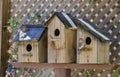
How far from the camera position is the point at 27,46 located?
2.92 m

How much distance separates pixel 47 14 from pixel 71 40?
76 centimetres

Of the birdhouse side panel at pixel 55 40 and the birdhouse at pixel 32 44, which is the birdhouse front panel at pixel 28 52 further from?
the birdhouse side panel at pixel 55 40

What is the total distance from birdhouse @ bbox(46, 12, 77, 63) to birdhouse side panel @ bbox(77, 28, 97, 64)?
79 mm

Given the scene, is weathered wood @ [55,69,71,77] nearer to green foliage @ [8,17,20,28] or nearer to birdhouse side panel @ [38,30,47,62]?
birdhouse side panel @ [38,30,47,62]

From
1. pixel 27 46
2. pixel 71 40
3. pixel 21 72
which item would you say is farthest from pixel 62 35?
pixel 21 72

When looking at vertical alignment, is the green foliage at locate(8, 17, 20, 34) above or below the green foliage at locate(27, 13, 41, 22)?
below

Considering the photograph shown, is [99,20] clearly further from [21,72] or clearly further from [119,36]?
[21,72]

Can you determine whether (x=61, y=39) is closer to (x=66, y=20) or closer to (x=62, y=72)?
(x=66, y=20)

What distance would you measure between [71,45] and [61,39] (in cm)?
10

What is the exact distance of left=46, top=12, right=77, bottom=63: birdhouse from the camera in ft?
9.04

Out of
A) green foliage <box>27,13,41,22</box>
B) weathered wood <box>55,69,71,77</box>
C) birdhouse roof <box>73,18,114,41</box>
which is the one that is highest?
green foliage <box>27,13,41,22</box>

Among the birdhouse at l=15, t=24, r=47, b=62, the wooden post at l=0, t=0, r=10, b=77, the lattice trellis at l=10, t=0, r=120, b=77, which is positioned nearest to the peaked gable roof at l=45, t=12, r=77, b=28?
the birdhouse at l=15, t=24, r=47, b=62

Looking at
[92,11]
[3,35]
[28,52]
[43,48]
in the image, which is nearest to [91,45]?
[43,48]

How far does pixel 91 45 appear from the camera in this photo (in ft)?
8.85
